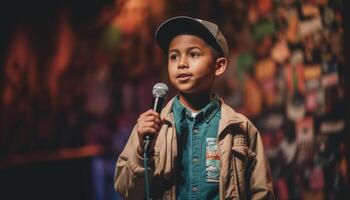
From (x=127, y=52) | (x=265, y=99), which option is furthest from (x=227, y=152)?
(x=127, y=52)

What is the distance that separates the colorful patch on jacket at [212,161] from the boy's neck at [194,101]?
0.39 feet

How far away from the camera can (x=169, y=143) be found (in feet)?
4.32

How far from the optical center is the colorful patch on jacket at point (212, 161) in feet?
4.26

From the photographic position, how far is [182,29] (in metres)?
1.41

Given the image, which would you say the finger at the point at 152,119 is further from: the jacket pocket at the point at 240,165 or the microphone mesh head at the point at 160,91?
the jacket pocket at the point at 240,165

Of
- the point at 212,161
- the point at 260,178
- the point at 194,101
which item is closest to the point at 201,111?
the point at 194,101

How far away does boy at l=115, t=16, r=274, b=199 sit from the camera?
1.29 m

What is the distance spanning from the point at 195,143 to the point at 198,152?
29 millimetres

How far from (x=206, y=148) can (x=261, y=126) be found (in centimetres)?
168

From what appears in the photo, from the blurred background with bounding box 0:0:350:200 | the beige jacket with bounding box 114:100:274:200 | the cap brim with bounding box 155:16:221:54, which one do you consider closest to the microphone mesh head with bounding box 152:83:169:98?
the beige jacket with bounding box 114:100:274:200

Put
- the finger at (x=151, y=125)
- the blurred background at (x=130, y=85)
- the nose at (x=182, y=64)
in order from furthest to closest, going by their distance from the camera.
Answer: the blurred background at (x=130, y=85)
the nose at (x=182, y=64)
the finger at (x=151, y=125)

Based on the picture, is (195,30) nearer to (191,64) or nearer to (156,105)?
(191,64)

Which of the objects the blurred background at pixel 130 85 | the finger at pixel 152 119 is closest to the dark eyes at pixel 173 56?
the finger at pixel 152 119

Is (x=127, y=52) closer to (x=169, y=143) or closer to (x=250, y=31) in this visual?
(x=250, y=31)
